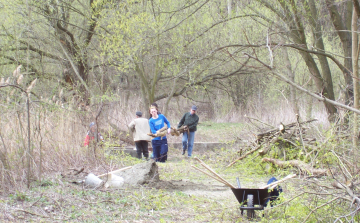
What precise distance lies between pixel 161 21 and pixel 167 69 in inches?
127

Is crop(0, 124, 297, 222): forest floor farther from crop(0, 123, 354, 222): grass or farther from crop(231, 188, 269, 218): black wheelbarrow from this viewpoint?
crop(231, 188, 269, 218): black wheelbarrow

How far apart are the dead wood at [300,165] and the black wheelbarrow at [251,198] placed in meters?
2.86

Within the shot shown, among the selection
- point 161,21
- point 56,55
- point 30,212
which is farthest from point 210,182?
point 56,55

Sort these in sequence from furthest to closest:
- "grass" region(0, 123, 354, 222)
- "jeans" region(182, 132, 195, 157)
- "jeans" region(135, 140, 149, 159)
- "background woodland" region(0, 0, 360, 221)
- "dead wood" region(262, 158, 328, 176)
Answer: "jeans" region(182, 132, 195, 157), "jeans" region(135, 140, 149, 159), "dead wood" region(262, 158, 328, 176), "background woodland" region(0, 0, 360, 221), "grass" region(0, 123, 354, 222)

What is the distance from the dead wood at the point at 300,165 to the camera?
731 centimetres

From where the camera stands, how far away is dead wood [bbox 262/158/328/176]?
7.31 meters

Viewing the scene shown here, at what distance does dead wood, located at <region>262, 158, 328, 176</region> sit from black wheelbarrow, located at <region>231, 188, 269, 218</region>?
113 inches

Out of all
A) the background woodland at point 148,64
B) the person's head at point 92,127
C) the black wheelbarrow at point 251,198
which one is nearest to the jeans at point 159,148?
the background woodland at point 148,64

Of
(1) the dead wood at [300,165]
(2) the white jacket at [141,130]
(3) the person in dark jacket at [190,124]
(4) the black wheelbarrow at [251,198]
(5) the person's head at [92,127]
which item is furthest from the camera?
(3) the person in dark jacket at [190,124]

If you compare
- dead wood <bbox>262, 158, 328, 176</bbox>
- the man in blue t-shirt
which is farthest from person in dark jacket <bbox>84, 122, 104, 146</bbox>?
dead wood <bbox>262, 158, 328, 176</bbox>

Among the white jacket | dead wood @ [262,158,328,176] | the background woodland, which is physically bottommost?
dead wood @ [262,158,328,176]

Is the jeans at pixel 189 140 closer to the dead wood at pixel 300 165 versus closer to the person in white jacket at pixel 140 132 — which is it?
the person in white jacket at pixel 140 132

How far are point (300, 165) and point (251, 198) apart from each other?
3.99 m

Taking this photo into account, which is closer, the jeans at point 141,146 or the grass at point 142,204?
the grass at point 142,204
